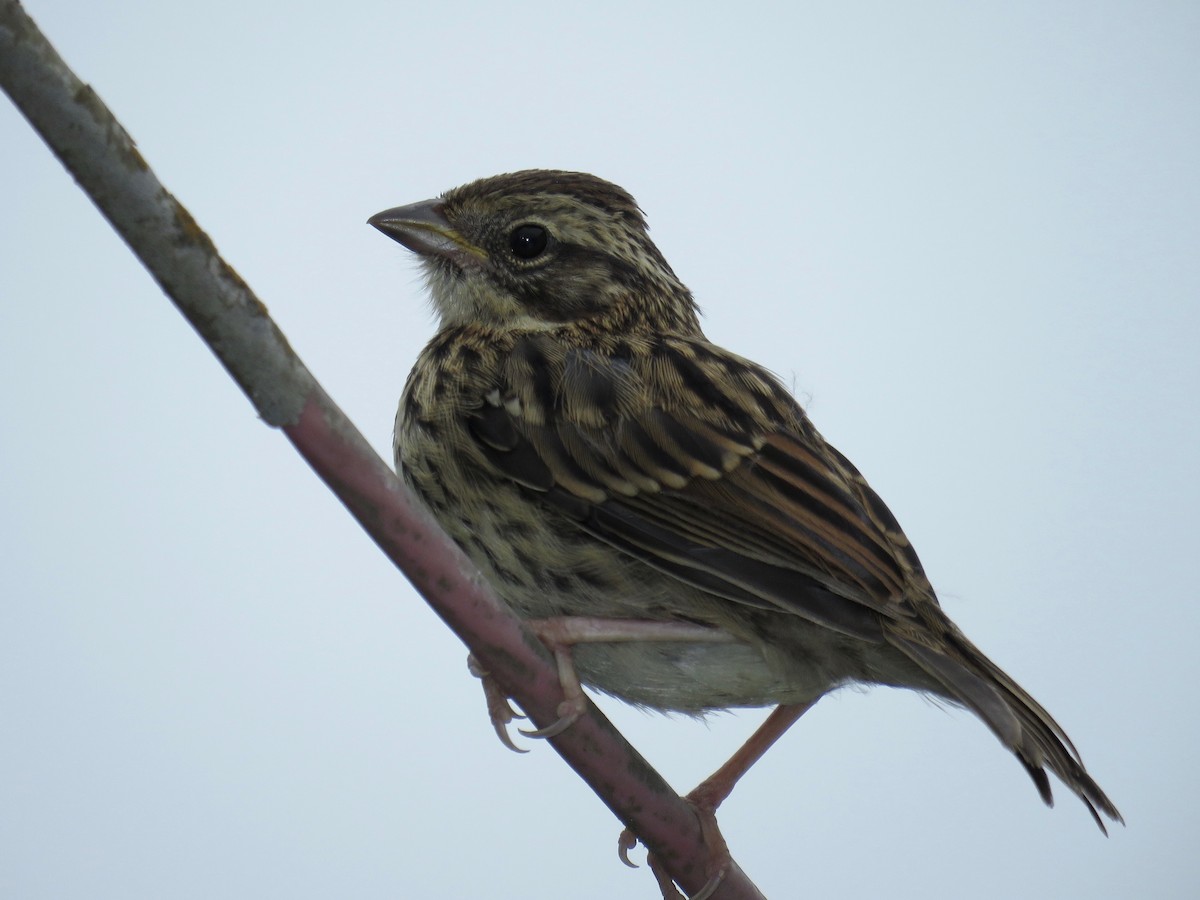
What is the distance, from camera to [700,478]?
10.3 ft

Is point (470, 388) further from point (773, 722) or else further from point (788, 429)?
point (773, 722)

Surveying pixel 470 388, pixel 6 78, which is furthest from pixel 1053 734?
pixel 6 78

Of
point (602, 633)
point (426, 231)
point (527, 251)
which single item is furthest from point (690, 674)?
point (426, 231)

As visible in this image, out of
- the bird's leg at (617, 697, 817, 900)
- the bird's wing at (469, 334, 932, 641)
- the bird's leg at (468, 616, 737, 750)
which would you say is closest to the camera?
the bird's wing at (469, 334, 932, 641)

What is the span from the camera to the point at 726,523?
308 centimetres

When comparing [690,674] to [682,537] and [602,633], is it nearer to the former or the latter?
[602,633]

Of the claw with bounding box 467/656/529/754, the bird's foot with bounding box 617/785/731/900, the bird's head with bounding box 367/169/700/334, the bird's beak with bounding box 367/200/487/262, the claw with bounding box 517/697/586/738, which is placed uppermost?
the bird's beak with bounding box 367/200/487/262

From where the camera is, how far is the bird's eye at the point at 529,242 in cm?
383

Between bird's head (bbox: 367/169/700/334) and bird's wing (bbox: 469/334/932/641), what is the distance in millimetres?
343

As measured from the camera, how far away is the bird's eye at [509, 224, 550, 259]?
3834 mm

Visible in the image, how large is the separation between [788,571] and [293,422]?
50.6 inches

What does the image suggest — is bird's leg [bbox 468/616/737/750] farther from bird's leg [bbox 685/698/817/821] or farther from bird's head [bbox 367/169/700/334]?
bird's head [bbox 367/169/700/334]

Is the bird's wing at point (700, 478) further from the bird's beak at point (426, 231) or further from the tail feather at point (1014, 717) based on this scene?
the bird's beak at point (426, 231)

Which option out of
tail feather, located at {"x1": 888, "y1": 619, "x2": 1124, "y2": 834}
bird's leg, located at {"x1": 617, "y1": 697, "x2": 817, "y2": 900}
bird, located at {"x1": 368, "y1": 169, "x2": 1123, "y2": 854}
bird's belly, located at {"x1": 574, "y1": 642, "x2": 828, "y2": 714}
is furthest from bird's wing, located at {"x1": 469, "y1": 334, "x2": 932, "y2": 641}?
bird's leg, located at {"x1": 617, "y1": 697, "x2": 817, "y2": 900}
